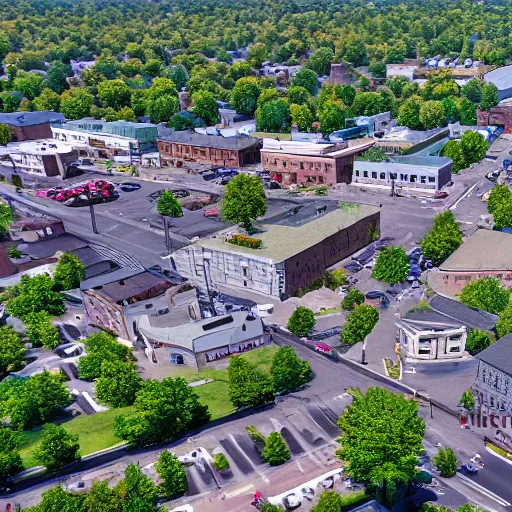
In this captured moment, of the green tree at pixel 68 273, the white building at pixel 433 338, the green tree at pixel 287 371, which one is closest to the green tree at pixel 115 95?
the green tree at pixel 68 273

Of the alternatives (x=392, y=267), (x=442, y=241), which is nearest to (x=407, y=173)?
(x=442, y=241)

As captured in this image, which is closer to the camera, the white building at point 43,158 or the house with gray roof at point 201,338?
the house with gray roof at point 201,338

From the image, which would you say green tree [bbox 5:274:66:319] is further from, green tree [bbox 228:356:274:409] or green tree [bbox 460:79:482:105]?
green tree [bbox 460:79:482:105]

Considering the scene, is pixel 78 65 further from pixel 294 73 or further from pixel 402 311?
pixel 402 311

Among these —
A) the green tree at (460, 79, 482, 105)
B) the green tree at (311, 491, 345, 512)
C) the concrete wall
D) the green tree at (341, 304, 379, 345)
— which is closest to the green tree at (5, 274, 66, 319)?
the concrete wall

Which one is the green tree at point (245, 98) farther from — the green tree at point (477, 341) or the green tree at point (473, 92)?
the green tree at point (477, 341)
